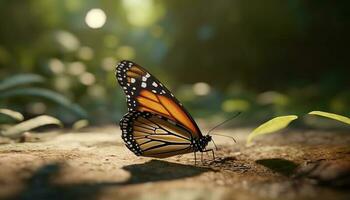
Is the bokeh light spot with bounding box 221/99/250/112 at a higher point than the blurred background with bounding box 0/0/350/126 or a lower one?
lower

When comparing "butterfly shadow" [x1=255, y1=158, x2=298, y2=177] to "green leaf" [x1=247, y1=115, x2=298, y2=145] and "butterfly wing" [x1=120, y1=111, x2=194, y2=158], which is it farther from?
"butterfly wing" [x1=120, y1=111, x2=194, y2=158]

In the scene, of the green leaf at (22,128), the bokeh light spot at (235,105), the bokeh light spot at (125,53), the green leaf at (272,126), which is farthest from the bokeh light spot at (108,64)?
the green leaf at (272,126)

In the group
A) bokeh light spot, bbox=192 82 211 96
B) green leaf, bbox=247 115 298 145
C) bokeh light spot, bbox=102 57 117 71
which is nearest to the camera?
green leaf, bbox=247 115 298 145

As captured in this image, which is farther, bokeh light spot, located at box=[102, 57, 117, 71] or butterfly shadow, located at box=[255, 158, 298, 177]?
bokeh light spot, located at box=[102, 57, 117, 71]

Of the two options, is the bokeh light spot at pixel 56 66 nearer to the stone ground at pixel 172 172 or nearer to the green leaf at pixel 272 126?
the stone ground at pixel 172 172

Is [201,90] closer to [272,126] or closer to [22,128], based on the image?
[22,128]

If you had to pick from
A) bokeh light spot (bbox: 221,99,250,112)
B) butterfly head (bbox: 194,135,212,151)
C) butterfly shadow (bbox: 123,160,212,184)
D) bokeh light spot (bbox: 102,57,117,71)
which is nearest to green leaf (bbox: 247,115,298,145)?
butterfly shadow (bbox: 123,160,212,184)
